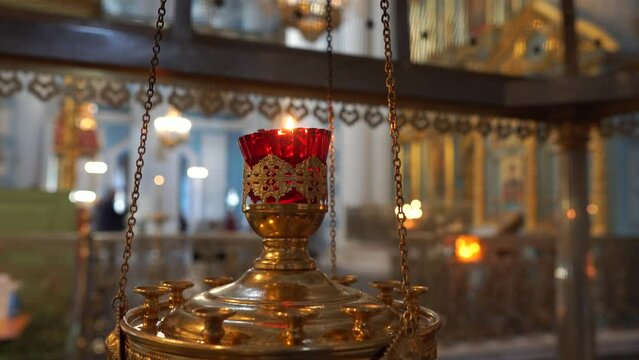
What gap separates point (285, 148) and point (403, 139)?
32.2 feet

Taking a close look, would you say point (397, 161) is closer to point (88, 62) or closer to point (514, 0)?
point (88, 62)

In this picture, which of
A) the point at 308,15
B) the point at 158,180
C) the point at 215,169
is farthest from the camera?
the point at 215,169

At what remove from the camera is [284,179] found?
0.82 metres

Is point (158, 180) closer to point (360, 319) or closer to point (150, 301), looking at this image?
point (150, 301)

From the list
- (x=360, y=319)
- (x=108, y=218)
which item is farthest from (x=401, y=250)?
(x=108, y=218)

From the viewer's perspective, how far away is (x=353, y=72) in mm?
2271

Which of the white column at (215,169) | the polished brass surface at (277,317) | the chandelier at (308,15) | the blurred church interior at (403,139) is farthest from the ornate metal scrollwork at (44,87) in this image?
the white column at (215,169)

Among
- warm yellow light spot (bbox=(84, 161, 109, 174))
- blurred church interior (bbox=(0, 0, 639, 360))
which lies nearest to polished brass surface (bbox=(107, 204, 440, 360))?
blurred church interior (bbox=(0, 0, 639, 360))

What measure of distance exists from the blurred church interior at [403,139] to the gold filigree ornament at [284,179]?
262 mm

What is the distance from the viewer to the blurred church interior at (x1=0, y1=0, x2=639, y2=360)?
7.04ft

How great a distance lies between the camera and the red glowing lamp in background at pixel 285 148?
0.83 meters

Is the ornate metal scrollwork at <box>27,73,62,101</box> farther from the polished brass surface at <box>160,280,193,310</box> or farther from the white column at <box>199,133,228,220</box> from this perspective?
the white column at <box>199,133,228,220</box>

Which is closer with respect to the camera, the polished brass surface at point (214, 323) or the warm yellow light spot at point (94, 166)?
the polished brass surface at point (214, 323)

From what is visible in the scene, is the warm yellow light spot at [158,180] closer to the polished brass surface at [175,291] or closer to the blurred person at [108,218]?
the blurred person at [108,218]
